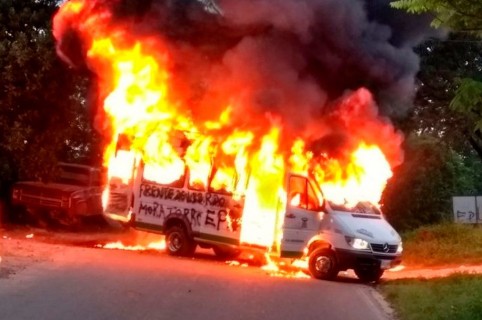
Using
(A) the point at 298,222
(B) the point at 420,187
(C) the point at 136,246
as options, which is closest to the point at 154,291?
(A) the point at 298,222

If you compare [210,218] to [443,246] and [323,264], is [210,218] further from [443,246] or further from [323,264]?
[443,246]

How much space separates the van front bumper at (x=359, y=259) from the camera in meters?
16.2

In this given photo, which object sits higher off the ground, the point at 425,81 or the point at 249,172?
the point at 425,81

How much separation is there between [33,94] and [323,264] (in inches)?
414

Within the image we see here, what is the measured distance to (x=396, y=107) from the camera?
19.9 m

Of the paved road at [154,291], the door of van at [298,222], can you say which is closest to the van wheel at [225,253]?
the paved road at [154,291]

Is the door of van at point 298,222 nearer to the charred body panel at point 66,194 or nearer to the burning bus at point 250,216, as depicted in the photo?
the burning bus at point 250,216

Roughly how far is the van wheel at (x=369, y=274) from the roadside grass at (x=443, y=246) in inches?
173

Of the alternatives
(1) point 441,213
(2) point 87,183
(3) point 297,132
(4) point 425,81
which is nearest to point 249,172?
(3) point 297,132

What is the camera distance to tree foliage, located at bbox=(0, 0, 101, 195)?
22.1 m

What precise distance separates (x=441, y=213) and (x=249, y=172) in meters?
14.9

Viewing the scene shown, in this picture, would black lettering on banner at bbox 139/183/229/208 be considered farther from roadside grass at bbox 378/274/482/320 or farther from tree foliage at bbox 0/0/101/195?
tree foliage at bbox 0/0/101/195

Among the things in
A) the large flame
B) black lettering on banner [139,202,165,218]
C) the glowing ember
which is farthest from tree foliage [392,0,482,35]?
the glowing ember

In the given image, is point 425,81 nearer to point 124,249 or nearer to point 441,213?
point 441,213
